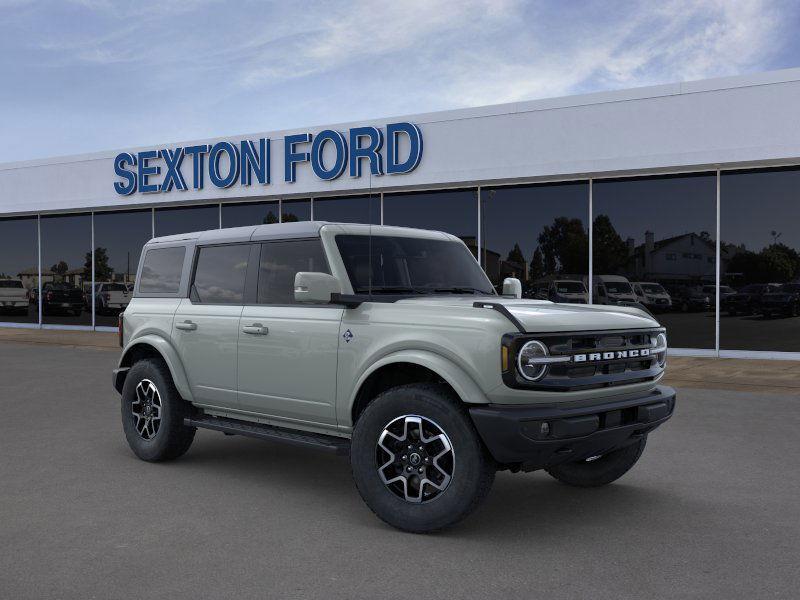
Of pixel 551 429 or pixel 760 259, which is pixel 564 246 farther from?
pixel 551 429

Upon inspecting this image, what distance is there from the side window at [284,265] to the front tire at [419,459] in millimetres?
1268

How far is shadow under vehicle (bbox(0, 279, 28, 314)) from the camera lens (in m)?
25.0

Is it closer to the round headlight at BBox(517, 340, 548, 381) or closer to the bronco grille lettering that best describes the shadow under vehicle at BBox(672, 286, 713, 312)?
the bronco grille lettering

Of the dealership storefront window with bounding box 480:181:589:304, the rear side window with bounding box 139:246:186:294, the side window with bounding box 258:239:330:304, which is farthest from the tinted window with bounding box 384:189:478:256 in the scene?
the side window with bounding box 258:239:330:304

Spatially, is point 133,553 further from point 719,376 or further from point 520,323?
point 719,376

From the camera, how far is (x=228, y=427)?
5.88 m

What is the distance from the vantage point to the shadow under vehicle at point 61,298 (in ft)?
77.9

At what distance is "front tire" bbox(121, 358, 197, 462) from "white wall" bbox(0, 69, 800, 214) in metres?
11.1

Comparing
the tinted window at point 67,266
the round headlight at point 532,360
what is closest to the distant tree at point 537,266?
the round headlight at point 532,360

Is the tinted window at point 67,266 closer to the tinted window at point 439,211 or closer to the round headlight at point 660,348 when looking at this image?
the tinted window at point 439,211

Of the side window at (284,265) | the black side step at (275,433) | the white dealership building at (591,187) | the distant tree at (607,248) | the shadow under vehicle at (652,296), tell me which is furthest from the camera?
the distant tree at (607,248)

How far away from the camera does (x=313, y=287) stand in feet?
16.3

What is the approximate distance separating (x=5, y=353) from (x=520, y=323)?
585 inches

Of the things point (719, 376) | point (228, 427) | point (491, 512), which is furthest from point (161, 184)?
point (491, 512)
